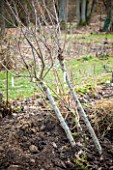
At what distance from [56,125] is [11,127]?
1.72ft

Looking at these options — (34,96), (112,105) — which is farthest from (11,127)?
(34,96)

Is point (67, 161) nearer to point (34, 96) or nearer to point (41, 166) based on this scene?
point (41, 166)

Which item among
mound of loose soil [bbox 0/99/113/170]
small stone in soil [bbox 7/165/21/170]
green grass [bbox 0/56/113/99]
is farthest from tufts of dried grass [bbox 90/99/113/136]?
small stone in soil [bbox 7/165/21/170]

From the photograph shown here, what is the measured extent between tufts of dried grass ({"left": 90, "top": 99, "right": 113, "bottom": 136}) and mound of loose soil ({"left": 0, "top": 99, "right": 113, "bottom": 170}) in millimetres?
160

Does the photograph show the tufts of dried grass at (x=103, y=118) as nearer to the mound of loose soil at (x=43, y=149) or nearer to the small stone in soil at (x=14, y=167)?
the mound of loose soil at (x=43, y=149)

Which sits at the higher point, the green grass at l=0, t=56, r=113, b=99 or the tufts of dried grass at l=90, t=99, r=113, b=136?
the green grass at l=0, t=56, r=113, b=99

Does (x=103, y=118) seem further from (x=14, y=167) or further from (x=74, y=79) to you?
(x=74, y=79)

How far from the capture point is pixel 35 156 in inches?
98.9

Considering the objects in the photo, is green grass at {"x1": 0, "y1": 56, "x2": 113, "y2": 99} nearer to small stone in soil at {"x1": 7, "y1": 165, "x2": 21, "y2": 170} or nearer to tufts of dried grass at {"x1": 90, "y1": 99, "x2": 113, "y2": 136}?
tufts of dried grass at {"x1": 90, "y1": 99, "x2": 113, "y2": 136}

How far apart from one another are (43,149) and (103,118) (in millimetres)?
845

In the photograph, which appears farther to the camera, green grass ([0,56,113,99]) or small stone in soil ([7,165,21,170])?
green grass ([0,56,113,99])

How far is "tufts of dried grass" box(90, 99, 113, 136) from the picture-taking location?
9.77 feet

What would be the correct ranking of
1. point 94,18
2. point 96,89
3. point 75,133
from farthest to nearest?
point 94,18 < point 96,89 < point 75,133

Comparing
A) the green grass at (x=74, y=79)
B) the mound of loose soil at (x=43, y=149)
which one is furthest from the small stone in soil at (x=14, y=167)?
the green grass at (x=74, y=79)
